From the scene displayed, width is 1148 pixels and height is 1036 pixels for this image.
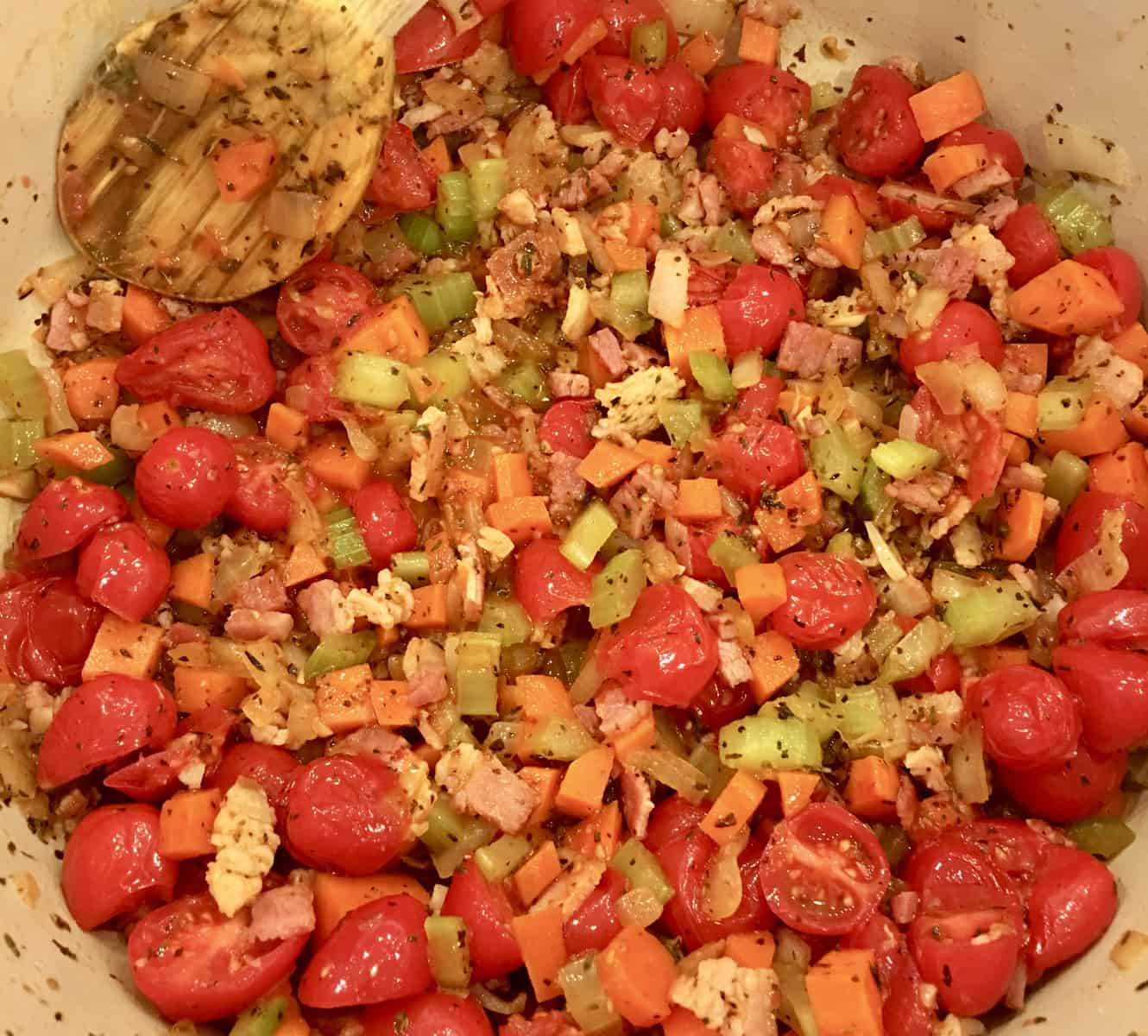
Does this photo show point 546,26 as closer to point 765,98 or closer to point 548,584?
point 765,98

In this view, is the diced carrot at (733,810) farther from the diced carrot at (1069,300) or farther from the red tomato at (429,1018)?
the diced carrot at (1069,300)

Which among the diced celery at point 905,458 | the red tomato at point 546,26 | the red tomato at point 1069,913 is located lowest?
the red tomato at point 1069,913

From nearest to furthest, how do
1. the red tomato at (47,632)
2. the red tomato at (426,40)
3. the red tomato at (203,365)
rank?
the red tomato at (47,632)
the red tomato at (203,365)
the red tomato at (426,40)

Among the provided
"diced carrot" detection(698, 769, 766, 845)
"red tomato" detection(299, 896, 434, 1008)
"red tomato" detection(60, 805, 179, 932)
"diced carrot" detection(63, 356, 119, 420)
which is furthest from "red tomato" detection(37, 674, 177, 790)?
"diced carrot" detection(698, 769, 766, 845)

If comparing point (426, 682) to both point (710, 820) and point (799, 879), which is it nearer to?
point (710, 820)

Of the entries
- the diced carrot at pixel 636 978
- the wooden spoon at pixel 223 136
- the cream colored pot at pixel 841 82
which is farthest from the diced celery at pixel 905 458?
the wooden spoon at pixel 223 136

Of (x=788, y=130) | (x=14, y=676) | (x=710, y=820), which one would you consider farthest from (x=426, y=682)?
(x=788, y=130)
